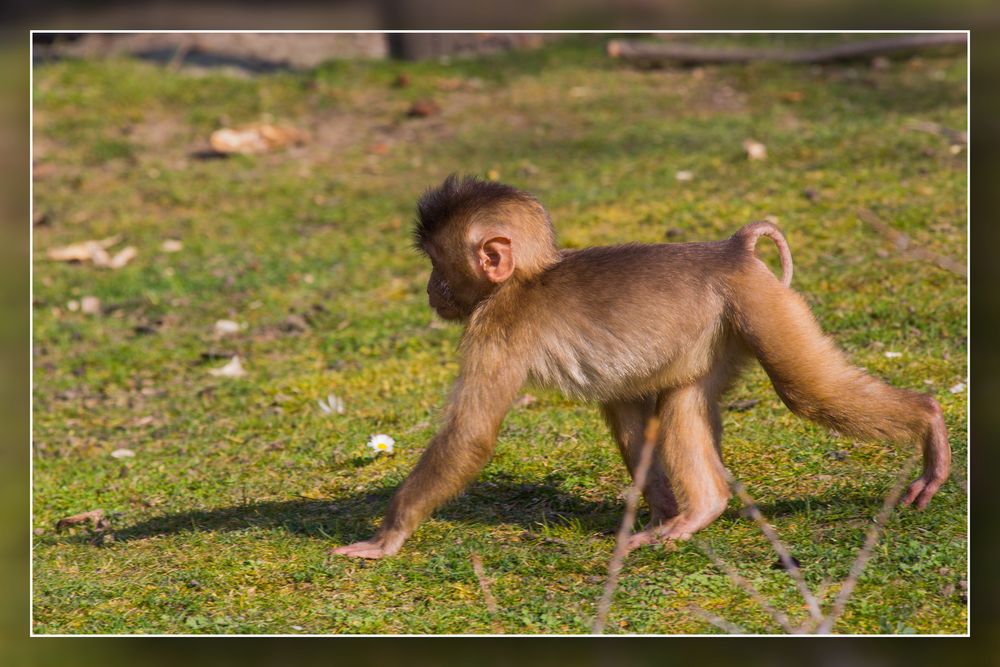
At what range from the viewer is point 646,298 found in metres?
5.36

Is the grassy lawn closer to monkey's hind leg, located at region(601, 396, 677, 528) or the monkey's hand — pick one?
the monkey's hand

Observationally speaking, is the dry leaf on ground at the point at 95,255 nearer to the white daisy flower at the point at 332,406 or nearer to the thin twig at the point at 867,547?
the white daisy flower at the point at 332,406

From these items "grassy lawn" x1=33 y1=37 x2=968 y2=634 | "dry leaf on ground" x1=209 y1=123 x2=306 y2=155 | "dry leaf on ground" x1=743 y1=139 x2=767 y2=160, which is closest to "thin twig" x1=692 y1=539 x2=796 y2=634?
"grassy lawn" x1=33 y1=37 x2=968 y2=634

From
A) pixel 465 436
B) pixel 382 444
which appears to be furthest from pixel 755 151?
pixel 465 436

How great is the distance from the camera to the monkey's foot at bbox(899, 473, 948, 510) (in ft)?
17.7

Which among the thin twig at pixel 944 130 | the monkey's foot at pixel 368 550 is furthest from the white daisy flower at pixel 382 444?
the thin twig at pixel 944 130

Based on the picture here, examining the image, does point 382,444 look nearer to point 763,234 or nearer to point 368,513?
point 368,513

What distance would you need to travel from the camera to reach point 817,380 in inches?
207

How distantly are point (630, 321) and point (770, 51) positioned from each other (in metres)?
8.94

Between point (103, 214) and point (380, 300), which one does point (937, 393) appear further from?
point (103, 214)

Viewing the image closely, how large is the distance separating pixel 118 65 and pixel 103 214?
11.4ft

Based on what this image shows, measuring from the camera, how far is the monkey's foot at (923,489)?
5.39m

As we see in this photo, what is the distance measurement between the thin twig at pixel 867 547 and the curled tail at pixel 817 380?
0.29 metres

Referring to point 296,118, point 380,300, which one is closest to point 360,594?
point 380,300
